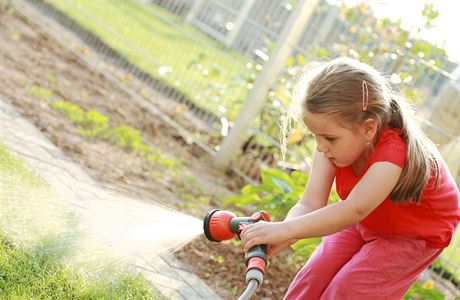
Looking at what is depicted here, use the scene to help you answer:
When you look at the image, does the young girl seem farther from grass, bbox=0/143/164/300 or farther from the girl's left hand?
grass, bbox=0/143/164/300

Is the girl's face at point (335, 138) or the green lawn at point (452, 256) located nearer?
the girl's face at point (335, 138)

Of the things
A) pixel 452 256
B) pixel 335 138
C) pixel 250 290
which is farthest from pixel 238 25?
pixel 250 290

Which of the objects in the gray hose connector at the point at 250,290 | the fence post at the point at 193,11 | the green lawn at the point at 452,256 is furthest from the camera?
the fence post at the point at 193,11

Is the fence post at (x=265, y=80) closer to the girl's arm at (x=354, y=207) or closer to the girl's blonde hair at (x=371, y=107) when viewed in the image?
the girl's blonde hair at (x=371, y=107)

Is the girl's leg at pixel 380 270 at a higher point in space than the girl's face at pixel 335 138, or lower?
lower

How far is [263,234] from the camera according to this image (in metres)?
2.81

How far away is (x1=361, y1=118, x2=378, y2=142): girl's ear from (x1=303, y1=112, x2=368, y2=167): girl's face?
1 cm

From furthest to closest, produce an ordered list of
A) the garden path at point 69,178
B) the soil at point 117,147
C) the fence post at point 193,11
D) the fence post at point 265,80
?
the fence post at point 193,11 → the fence post at point 265,80 → the soil at point 117,147 → the garden path at point 69,178

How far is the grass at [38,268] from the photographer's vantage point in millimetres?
2896

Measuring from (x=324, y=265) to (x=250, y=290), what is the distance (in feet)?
3.07

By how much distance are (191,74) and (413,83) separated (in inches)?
109

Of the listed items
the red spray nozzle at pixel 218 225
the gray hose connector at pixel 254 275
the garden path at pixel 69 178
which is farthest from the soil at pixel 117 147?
the gray hose connector at pixel 254 275

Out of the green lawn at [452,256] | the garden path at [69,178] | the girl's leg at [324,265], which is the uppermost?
the girl's leg at [324,265]

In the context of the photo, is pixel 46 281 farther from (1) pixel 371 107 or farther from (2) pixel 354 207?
(1) pixel 371 107
